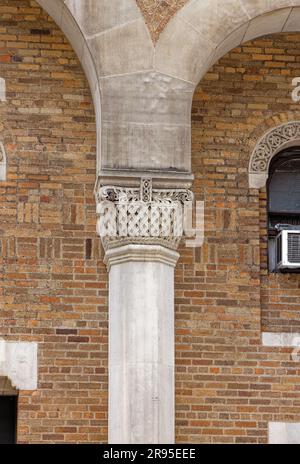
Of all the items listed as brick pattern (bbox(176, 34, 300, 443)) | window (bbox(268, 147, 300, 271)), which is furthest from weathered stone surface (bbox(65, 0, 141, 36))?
window (bbox(268, 147, 300, 271))

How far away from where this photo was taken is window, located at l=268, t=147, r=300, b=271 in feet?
45.1

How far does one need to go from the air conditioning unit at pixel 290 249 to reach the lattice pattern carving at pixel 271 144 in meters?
0.65

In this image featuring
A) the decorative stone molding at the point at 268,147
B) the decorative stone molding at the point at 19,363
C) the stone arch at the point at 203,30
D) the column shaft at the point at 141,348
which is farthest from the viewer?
the decorative stone molding at the point at 268,147

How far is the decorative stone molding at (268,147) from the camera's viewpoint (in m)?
13.6

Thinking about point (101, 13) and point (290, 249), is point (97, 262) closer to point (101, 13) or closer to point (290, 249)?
point (290, 249)

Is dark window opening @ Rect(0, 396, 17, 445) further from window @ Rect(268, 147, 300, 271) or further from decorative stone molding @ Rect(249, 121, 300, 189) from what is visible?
decorative stone molding @ Rect(249, 121, 300, 189)

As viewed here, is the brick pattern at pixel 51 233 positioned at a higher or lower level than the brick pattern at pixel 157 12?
lower

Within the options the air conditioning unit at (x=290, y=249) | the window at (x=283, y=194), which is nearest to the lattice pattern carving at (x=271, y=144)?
the window at (x=283, y=194)

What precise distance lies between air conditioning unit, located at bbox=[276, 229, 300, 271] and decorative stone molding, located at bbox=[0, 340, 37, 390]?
96.3 inches

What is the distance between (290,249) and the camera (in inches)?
528

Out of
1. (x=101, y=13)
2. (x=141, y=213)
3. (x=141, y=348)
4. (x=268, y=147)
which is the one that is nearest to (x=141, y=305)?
(x=141, y=348)

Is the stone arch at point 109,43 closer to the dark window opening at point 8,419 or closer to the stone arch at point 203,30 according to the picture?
the stone arch at point 203,30

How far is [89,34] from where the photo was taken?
12.5 metres
